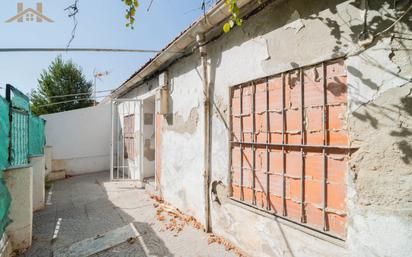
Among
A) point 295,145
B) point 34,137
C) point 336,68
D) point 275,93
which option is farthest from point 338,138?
point 34,137

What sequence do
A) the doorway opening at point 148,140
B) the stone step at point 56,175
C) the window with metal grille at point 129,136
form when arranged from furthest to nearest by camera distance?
the stone step at point 56,175
the window with metal grille at point 129,136
the doorway opening at point 148,140

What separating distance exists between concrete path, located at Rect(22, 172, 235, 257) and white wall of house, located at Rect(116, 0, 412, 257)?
538 millimetres

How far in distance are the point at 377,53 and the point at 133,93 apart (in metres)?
7.00

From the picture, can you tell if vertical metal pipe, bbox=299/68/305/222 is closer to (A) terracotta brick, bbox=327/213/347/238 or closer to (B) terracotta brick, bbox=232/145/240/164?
(A) terracotta brick, bbox=327/213/347/238

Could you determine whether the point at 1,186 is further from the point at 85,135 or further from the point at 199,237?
the point at 85,135

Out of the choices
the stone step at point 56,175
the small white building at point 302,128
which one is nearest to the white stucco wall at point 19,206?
the small white building at point 302,128

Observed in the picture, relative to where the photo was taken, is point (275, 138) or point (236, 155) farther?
point (236, 155)

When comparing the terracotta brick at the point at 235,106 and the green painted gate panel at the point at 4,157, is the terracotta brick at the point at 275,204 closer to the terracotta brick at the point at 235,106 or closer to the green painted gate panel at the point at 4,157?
the terracotta brick at the point at 235,106

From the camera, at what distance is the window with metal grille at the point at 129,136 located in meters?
7.86

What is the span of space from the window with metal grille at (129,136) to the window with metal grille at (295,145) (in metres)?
5.36

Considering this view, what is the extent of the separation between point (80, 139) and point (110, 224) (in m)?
6.61

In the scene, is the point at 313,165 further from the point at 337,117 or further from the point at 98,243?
the point at 98,243

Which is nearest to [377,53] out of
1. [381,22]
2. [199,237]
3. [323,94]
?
[381,22]

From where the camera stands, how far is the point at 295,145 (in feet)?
8.25
